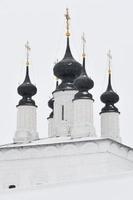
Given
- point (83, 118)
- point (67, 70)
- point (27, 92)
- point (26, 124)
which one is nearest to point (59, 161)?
point (83, 118)

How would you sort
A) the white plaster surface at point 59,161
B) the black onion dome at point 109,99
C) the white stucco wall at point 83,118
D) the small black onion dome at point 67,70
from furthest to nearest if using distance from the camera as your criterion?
1. the black onion dome at point 109,99
2. the small black onion dome at point 67,70
3. the white stucco wall at point 83,118
4. the white plaster surface at point 59,161

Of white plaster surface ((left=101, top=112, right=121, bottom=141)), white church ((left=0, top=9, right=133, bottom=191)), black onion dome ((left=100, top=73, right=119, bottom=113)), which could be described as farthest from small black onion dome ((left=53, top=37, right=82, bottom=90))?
white plaster surface ((left=101, top=112, right=121, bottom=141))

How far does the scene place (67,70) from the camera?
31656 millimetres

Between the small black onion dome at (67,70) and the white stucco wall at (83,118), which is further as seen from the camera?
the small black onion dome at (67,70)

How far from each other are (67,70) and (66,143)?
12.7 feet

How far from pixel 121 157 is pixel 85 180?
794 centimetres

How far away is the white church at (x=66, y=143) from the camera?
94.1ft

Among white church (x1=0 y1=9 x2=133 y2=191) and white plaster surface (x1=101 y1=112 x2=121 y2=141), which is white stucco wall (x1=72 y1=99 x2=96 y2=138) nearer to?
white church (x1=0 y1=9 x2=133 y2=191)

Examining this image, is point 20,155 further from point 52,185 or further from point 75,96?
point 52,185

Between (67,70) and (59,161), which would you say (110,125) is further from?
(59,161)

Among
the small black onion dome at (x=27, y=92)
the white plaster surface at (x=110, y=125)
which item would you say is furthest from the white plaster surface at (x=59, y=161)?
the small black onion dome at (x=27, y=92)

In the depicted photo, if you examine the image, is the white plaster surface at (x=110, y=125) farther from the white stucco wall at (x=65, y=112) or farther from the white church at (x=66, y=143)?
the white stucco wall at (x=65, y=112)

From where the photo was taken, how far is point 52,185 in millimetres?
21984

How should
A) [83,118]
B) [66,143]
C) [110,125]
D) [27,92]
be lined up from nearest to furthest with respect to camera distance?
[66,143], [83,118], [27,92], [110,125]
